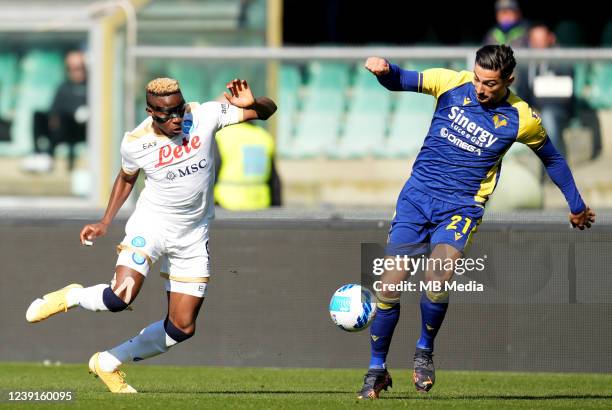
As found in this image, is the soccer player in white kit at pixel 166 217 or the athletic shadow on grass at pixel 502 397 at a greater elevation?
the soccer player in white kit at pixel 166 217

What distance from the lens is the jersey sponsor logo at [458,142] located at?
1037cm

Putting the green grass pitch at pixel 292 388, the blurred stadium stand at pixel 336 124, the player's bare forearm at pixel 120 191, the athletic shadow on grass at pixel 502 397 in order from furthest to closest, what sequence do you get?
the blurred stadium stand at pixel 336 124
the player's bare forearm at pixel 120 191
the athletic shadow on grass at pixel 502 397
the green grass pitch at pixel 292 388

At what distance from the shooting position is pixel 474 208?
10.5 m

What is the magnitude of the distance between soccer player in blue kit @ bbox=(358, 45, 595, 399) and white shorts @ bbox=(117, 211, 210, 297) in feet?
4.22

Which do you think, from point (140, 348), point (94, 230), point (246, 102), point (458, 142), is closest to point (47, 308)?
point (94, 230)

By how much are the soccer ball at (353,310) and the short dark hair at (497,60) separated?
5.88ft

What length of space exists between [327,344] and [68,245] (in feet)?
7.78

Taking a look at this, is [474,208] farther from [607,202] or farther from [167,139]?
[607,202]

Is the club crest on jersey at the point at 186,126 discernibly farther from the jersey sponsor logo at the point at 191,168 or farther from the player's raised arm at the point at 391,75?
the player's raised arm at the point at 391,75

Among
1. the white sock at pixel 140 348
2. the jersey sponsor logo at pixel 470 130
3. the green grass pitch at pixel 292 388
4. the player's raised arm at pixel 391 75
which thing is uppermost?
the player's raised arm at pixel 391 75

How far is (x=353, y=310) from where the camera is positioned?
1050 centimetres

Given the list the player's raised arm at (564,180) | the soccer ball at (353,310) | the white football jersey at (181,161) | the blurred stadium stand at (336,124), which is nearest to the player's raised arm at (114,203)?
the white football jersey at (181,161)

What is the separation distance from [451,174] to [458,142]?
22 cm

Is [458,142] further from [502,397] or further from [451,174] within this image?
[502,397]
